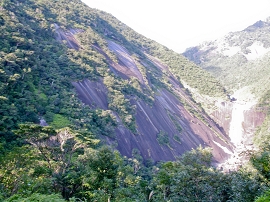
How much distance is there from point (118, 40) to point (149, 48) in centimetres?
2563

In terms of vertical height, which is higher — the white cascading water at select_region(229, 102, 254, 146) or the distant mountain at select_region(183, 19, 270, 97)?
the distant mountain at select_region(183, 19, 270, 97)

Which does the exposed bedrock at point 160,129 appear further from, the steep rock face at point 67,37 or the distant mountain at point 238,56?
the distant mountain at point 238,56

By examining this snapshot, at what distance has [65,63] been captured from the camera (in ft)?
122

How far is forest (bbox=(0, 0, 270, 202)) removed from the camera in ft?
38.4

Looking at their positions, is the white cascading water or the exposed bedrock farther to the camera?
the white cascading water

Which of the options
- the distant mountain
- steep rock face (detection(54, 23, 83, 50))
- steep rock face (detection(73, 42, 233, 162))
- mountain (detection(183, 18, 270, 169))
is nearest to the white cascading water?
mountain (detection(183, 18, 270, 169))

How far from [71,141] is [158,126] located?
27.9 m

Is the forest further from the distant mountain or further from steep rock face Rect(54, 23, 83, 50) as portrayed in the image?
the distant mountain

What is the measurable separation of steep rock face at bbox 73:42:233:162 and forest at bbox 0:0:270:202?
1403mm

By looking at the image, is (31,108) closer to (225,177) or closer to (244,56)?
(225,177)

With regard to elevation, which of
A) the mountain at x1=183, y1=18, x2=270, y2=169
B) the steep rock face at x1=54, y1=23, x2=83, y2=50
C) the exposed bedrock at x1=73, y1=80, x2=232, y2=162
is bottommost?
the exposed bedrock at x1=73, y1=80, x2=232, y2=162

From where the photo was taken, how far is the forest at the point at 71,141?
11711 millimetres

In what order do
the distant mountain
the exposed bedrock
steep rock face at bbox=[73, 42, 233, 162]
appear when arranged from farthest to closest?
the distant mountain, steep rock face at bbox=[73, 42, 233, 162], the exposed bedrock

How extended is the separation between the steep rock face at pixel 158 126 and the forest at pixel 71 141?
140 centimetres
